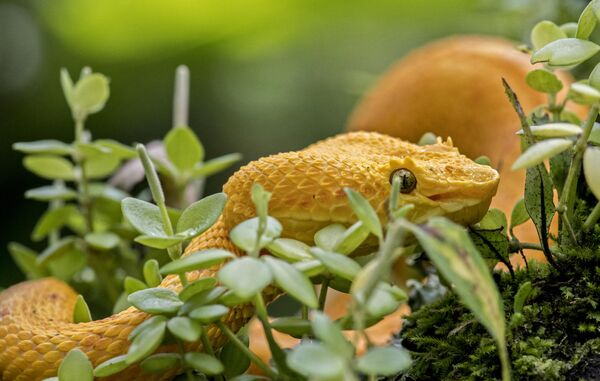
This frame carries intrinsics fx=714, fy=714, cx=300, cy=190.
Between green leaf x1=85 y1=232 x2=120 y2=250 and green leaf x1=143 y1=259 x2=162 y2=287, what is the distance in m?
0.27

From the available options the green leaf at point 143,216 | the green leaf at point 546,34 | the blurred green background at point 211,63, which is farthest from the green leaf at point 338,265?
the blurred green background at point 211,63

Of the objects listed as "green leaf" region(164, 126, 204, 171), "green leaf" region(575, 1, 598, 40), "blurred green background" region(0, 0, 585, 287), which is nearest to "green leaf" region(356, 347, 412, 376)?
"green leaf" region(575, 1, 598, 40)

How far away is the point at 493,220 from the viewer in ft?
2.08

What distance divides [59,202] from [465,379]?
666 mm

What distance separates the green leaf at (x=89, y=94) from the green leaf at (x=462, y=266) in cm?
53

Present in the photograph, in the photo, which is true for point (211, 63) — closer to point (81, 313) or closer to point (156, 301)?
point (81, 313)

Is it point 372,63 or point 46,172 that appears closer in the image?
point 46,172

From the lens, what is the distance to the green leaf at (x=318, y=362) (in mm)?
341

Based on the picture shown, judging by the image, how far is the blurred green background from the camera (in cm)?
280

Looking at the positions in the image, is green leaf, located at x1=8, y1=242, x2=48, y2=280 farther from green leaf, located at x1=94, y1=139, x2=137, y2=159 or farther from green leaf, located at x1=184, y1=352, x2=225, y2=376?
green leaf, located at x1=184, y1=352, x2=225, y2=376

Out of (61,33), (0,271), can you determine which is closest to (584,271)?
(0,271)

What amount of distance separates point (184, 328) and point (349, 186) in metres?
0.25

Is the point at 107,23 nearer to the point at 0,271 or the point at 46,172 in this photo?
the point at 0,271

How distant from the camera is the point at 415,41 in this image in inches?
105
